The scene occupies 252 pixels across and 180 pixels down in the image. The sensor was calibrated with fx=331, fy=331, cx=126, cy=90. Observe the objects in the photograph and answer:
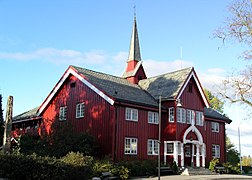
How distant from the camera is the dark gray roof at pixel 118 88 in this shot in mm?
26170

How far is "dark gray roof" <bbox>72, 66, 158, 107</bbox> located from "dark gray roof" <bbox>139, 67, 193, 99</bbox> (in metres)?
0.75

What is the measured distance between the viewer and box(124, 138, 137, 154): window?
25609mm

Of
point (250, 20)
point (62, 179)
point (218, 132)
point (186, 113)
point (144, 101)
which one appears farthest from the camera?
point (218, 132)

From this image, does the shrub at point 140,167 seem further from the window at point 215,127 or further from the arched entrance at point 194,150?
the window at point 215,127

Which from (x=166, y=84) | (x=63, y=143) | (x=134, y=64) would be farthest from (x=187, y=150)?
(x=63, y=143)

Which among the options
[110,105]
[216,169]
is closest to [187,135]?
[216,169]

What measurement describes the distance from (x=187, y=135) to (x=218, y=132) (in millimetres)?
6384

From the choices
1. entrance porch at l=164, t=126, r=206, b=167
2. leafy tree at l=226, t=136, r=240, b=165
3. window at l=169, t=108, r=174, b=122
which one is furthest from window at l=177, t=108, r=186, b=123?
leafy tree at l=226, t=136, r=240, b=165

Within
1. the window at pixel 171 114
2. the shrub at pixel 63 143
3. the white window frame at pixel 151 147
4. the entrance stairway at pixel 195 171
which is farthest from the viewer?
the window at pixel 171 114

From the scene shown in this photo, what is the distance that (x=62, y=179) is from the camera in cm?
1623

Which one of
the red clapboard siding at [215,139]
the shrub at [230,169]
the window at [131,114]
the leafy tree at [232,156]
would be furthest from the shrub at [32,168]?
the leafy tree at [232,156]

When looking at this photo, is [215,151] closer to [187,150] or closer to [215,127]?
[215,127]

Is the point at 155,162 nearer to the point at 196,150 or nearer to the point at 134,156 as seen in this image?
the point at 134,156

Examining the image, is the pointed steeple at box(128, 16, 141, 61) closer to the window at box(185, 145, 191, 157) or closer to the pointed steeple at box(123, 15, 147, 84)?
the pointed steeple at box(123, 15, 147, 84)
